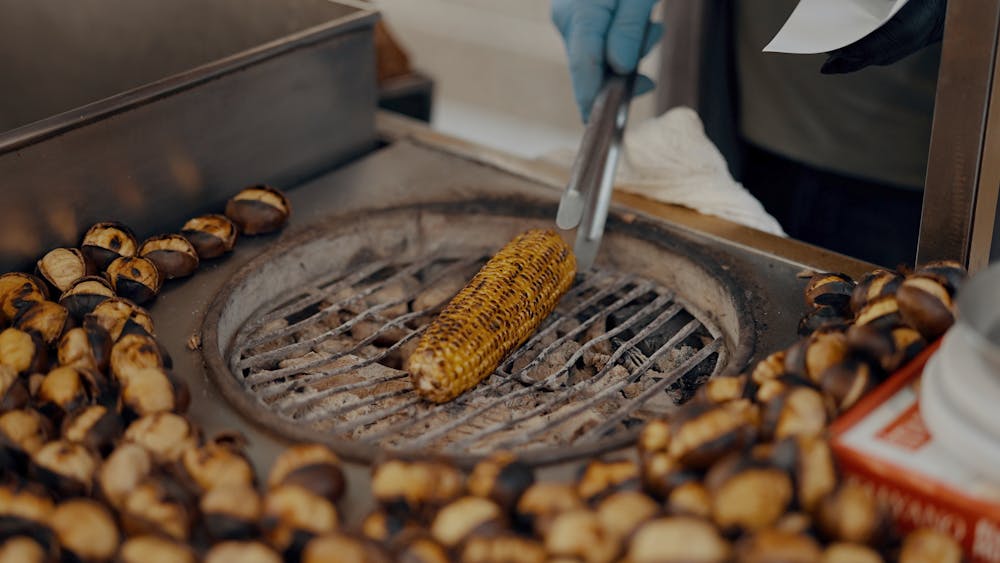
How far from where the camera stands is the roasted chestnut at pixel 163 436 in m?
1.13

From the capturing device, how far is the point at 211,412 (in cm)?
131

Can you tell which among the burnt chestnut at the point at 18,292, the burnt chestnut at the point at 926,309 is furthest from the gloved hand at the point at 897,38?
the burnt chestnut at the point at 18,292

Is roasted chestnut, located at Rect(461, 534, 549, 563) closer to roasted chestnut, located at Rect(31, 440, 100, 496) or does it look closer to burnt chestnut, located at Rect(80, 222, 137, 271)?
roasted chestnut, located at Rect(31, 440, 100, 496)

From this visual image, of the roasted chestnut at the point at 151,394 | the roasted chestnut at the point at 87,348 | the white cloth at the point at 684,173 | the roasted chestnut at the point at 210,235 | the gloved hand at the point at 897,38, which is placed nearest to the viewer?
the roasted chestnut at the point at 151,394


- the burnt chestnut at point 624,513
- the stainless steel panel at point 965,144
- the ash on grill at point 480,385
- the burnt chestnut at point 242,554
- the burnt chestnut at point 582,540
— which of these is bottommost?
the ash on grill at point 480,385

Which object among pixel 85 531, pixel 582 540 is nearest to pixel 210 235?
pixel 85 531

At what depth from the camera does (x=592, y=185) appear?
1784 millimetres

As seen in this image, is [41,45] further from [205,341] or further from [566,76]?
[566,76]

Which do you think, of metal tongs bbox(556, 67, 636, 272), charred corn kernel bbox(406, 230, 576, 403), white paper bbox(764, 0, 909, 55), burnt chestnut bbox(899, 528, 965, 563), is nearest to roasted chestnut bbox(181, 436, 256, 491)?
charred corn kernel bbox(406, 230, 576, 403)

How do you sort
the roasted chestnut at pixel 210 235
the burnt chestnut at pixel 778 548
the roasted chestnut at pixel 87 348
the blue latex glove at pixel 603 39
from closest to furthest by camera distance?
the burnt chestnut at pixel 778 548 < the roasted chestnut at pixel 87 348 < the roasted chestnut at pixel 210 235 < the blue latex glove at pixel 603 39

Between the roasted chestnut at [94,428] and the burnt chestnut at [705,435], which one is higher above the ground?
the burnt chestnut at [705,435]

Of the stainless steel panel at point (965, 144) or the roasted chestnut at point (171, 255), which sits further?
the roasted chestnut at point (171, 255)

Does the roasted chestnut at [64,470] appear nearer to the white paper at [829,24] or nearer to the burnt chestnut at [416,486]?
the burnt chestnut at [416,486]

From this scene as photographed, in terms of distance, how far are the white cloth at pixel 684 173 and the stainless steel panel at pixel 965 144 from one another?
0.44 m
